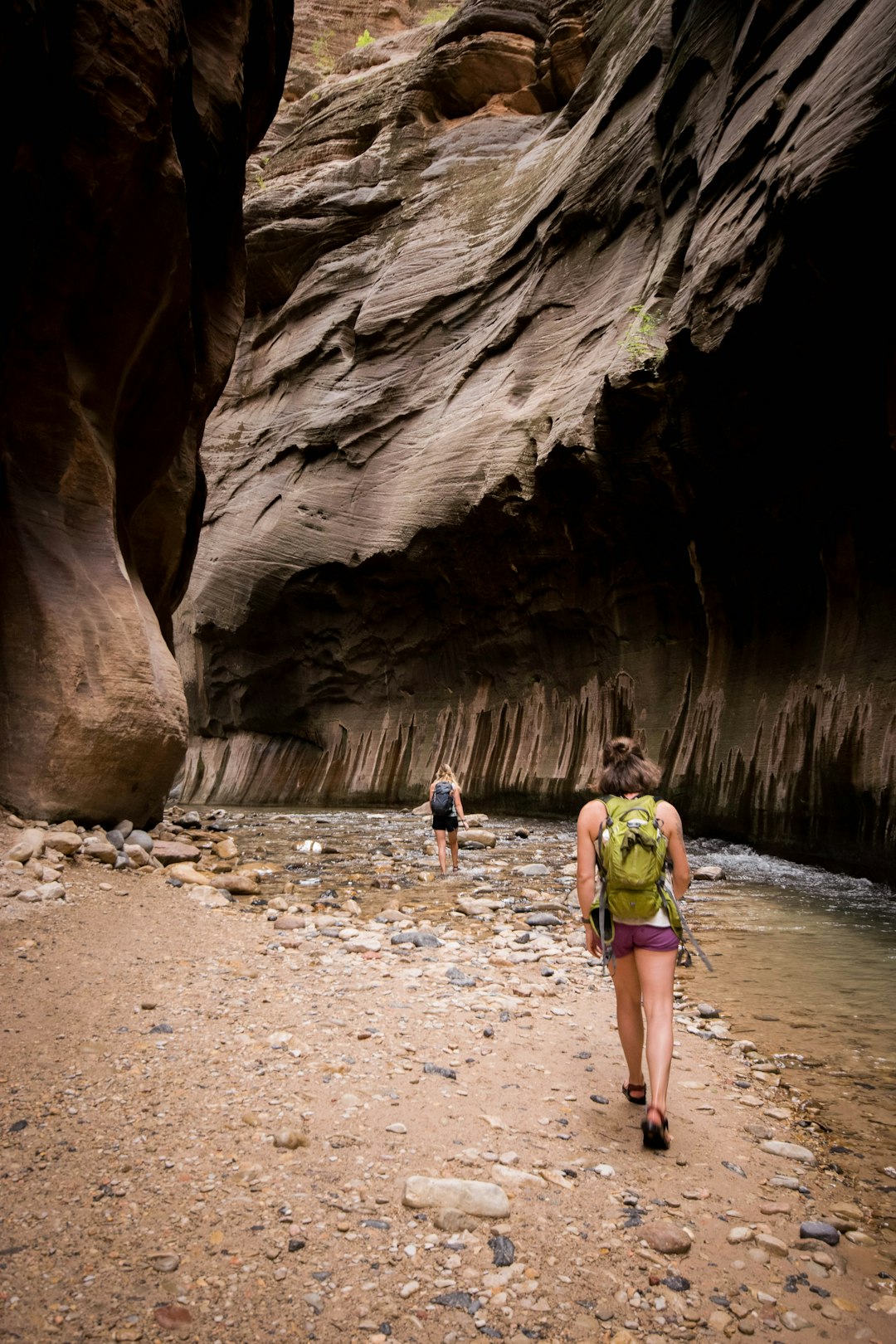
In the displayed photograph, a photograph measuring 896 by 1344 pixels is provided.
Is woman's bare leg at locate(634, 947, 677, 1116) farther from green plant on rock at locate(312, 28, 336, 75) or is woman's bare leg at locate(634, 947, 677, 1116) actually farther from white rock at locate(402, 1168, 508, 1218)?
green plant on rock at locate(312, 28, 336, 75)

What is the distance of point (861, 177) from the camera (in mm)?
8633

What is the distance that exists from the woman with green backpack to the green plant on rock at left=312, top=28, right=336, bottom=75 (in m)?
45.4

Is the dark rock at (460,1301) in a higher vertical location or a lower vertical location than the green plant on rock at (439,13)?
lower

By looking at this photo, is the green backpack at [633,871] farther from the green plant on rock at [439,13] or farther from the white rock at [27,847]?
the green plant on rock at [439,13]

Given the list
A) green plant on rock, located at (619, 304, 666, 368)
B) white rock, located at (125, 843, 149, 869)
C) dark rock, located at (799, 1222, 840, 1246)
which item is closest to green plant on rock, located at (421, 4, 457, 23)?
green plant on rock, located at (619, 304, 666, 368)

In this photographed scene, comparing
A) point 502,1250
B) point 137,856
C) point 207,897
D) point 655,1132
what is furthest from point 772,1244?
point 137,856

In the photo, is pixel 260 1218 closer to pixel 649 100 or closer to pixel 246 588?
pixel 649 100

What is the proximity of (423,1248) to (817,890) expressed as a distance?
802cm

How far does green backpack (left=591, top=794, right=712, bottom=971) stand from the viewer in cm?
305

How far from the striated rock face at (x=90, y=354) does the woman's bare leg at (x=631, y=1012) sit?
6.24 m

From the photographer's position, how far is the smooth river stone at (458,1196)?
2.44 meters

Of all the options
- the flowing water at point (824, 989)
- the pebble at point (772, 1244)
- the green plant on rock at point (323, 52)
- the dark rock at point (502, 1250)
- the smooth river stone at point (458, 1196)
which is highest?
the green plant on rock at point (323, 52)

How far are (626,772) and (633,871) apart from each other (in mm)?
427

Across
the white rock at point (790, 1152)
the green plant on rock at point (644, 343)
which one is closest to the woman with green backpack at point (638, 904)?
the white rock at point (790, 1152)
